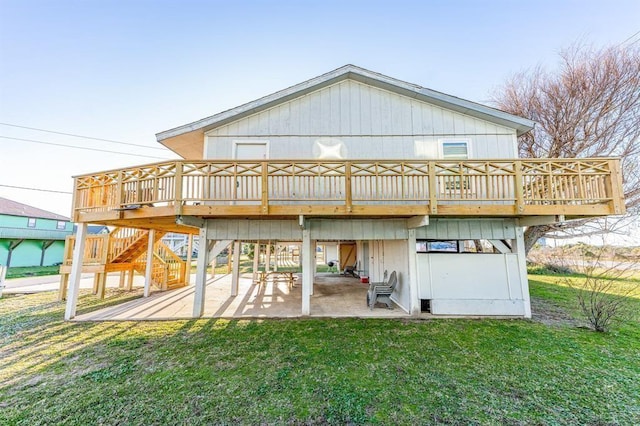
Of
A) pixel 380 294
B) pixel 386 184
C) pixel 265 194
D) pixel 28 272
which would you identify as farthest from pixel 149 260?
pixel 28 272

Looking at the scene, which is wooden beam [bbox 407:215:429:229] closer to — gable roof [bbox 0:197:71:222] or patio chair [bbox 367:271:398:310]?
patio chair [bbox 367:271:398:310]

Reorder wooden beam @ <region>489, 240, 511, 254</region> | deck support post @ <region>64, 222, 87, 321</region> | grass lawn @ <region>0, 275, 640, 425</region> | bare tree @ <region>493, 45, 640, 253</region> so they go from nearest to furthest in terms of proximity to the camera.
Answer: grass lawn @ <region>0, 275, 640, 425</region> < deck support post @ <region>64, 222, 87, 321</region> < wooden beam @ <region>489, 240, 511, 254</region> < bare tree @ <region>493, 45, 640, 253</region>

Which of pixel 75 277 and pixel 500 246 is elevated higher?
pixel 500 246

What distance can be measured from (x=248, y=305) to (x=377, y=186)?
5.36 meters

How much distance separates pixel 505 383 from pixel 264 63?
12644 mm

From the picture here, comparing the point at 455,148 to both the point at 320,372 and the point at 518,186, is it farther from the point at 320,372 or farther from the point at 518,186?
the point at 320,372

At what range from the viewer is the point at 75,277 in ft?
22.2

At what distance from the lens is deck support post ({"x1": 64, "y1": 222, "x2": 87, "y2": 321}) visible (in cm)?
672

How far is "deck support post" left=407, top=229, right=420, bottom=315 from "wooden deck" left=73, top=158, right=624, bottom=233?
4.28 feet

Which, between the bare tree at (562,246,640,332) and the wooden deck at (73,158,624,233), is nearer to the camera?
the bare tree at (562,246,640,332)

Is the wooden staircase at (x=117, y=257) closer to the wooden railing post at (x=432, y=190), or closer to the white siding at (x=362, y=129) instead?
the white siding at (x=362, y=129)

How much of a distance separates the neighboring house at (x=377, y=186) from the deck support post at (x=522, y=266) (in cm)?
3

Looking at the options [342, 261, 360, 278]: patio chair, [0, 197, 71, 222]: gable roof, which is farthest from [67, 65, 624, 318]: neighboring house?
[0, 197, 71, 222]: gable roof

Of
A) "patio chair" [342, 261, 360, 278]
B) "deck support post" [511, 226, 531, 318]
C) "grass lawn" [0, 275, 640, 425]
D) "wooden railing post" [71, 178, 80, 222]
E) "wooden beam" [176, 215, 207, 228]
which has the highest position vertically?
"wooden railing post" [71, 178, 80, 222]
